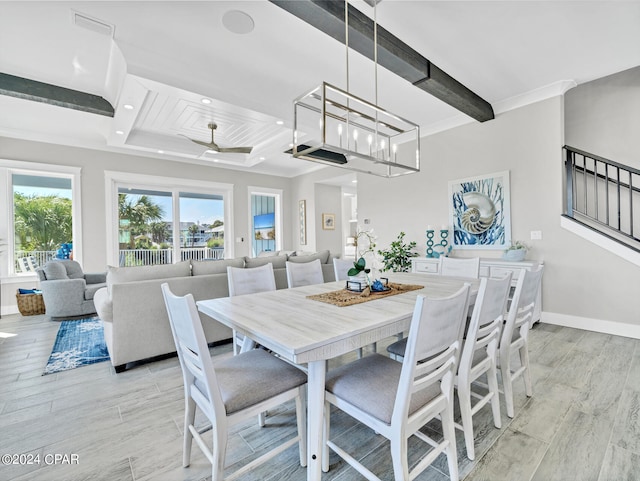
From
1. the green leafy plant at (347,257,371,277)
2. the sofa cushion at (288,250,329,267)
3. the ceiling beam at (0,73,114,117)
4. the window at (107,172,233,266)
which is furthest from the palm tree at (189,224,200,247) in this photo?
the green leafy plant at (347,257,371,277)

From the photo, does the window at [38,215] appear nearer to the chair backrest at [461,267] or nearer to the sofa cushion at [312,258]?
the sofa cushion at [312,258]

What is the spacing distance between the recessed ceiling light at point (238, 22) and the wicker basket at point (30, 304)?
4.81 meters

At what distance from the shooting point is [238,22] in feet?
7.74

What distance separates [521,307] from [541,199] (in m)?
2.46

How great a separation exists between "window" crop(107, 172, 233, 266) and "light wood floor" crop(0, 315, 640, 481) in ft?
11.4

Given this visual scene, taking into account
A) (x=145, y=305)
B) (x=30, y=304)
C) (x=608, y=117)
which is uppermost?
(x=608, y=117)

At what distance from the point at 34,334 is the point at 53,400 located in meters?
2.13

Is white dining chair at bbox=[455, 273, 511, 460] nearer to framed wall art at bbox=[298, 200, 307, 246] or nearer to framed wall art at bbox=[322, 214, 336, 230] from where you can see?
framed wall art at bbox=[322, 214, 336, 230]

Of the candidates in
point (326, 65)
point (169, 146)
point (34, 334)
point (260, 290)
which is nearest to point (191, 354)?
point (260, 290)

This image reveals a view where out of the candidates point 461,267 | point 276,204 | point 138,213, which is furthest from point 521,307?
point 276,204

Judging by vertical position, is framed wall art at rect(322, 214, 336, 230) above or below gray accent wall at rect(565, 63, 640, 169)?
below

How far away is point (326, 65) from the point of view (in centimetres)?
299

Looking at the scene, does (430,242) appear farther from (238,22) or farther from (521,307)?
(238,22)

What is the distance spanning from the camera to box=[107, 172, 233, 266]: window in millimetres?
5578
